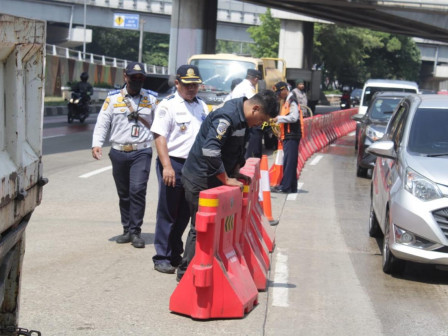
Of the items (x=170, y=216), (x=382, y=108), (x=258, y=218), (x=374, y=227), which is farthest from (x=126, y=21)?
(x=170, y=216)

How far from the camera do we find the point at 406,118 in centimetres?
934

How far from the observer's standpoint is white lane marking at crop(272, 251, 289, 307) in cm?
707

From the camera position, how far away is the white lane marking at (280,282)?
23.2ft

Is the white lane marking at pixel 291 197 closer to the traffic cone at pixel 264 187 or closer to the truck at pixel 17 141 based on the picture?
the traffic cone at pixel 264 187

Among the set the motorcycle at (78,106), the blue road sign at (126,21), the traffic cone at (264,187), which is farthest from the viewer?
the blue road sign at (126,21)

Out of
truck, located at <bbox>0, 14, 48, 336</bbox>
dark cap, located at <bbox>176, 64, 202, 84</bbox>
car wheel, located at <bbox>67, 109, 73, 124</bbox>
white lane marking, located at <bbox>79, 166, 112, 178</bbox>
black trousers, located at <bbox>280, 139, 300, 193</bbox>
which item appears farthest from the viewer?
car wheel, located at <bbox>67, 109, 73, 124</bbox>

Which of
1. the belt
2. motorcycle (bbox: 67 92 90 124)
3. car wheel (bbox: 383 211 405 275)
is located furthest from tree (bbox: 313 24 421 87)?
car wheel (bbox: 383 211 405 275)

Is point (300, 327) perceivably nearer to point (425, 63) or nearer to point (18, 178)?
point (18, 178)

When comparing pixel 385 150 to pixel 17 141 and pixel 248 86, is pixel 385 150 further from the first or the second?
pixel 248 86

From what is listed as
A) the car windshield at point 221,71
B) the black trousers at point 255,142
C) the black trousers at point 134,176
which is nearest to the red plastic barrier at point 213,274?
the black trousers at point 134,176

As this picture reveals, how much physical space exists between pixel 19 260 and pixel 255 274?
2919mm

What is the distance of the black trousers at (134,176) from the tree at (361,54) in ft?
227

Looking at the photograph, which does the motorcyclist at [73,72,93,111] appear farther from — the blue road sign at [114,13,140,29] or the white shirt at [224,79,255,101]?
the blue road sign at [114,13,140,29]

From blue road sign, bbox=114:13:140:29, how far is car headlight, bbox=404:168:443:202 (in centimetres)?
6172
